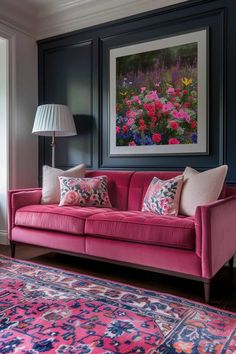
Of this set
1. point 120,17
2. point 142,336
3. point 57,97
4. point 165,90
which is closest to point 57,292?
point 142,336

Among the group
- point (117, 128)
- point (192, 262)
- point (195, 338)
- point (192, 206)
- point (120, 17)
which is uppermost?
point (120, 17)

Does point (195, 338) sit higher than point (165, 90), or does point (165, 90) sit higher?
point (165, 90)

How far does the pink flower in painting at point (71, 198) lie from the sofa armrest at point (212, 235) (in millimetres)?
1268

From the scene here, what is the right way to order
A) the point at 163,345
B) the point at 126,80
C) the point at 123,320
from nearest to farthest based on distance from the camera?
the point at 163,345 → the point at 123,320 → the point at 126,80

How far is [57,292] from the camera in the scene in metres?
2.09

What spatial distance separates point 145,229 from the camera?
2158 mm

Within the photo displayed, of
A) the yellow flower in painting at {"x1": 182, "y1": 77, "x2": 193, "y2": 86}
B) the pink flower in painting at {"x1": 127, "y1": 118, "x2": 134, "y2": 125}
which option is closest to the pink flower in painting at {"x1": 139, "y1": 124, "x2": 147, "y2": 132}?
the pink flower in painting at {"x1": 127, "y1": 118, "x2": 134, "y2": 125}

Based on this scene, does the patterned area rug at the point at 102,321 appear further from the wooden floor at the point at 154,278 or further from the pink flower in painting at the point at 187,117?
the pink flower in painting at the point at 187,117

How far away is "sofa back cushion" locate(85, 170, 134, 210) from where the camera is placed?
119 inches

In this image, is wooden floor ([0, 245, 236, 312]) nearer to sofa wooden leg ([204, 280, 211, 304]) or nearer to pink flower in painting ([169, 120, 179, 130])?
sofa wooden leg ([204, 280, 211, 304])

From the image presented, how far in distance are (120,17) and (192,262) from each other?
2.64 meters

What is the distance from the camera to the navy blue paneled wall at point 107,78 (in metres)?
2.81

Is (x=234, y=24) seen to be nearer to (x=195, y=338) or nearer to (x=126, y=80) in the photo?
(x=126, y=80)

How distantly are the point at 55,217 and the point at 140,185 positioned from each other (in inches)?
33.6
